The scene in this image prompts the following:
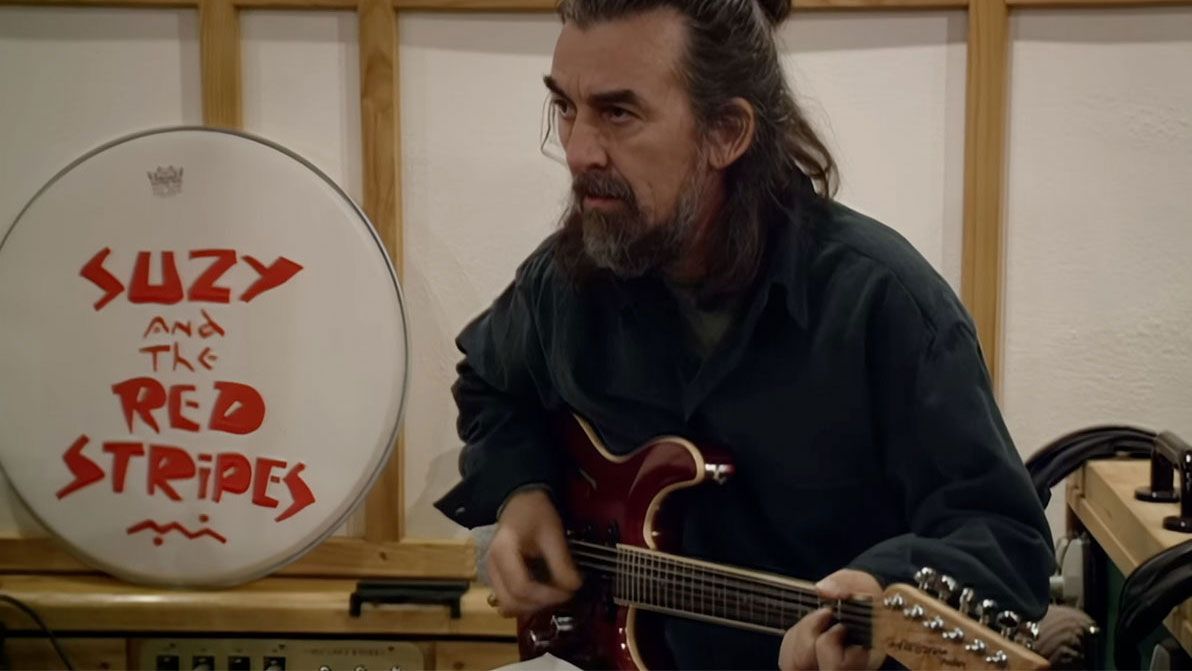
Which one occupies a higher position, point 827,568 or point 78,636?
point 827,568

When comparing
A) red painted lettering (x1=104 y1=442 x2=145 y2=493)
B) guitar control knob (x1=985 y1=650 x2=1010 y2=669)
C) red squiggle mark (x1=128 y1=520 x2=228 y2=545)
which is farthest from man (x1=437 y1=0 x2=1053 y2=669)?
red painted lettering (x1=104 y1=442 x2=145 y2=493)

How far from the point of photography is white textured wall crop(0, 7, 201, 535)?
1.74m

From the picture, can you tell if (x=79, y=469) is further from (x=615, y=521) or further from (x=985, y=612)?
(x=985, y=612)

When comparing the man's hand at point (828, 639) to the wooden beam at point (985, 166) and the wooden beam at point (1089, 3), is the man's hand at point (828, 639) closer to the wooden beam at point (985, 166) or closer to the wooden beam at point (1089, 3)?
the wooden beam at point (985, 166)

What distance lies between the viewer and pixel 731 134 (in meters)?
1.46

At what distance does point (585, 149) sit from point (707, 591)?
1.59 feet

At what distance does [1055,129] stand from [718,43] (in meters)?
0.43

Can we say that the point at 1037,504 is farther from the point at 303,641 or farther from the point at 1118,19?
the point at 303,641

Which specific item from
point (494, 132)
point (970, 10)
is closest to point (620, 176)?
point (494, 132)

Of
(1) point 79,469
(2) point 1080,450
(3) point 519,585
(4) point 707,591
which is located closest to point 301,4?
(1) point 79,469

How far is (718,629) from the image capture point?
5.01 ft

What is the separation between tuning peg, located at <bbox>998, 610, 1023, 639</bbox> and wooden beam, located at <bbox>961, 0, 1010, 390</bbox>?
37 centimetres

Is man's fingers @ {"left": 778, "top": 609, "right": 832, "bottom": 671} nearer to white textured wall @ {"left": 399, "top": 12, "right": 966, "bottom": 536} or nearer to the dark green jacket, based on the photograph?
the dark green jacket

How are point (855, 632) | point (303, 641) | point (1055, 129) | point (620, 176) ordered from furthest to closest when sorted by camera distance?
1. point (303, 641)
2. point (1055, 129)
3. point (620, 176)
4. point (855, 632)
